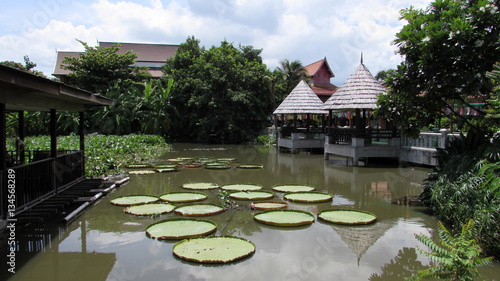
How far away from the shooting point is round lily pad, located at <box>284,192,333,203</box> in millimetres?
8817

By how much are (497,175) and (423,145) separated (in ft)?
29.9

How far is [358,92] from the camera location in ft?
51.4

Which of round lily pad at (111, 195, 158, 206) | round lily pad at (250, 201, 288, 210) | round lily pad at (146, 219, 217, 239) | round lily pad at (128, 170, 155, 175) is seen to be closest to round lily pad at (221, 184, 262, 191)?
round lily pad at (250, 201, 288, 210)

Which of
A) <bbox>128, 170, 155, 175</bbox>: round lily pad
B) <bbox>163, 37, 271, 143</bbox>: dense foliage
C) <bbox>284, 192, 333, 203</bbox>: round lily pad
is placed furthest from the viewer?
<bbox>163, 37, 271, 143</bbox>: dense foliage

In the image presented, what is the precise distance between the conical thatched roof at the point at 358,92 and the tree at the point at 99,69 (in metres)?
21.6

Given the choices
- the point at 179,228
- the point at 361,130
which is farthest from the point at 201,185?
the point at 361,130

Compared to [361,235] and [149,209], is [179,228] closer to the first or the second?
[149,209]

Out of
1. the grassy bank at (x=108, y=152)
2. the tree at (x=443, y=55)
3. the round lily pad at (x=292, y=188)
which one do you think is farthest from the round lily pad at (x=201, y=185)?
the tree at (x=443, y=55)

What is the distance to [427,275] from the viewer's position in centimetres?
371

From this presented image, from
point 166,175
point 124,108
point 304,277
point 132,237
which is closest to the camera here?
point 304,277

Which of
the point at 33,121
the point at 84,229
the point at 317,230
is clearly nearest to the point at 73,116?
the point at 33,121

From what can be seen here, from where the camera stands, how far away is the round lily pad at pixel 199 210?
24.5 feet

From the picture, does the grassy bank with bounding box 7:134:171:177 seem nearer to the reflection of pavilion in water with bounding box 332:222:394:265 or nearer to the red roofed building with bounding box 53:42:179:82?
the reflection of pavilion in water with bounding box 332:222:394:265

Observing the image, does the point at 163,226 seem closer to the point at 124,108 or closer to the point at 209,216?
the point at 209,216
